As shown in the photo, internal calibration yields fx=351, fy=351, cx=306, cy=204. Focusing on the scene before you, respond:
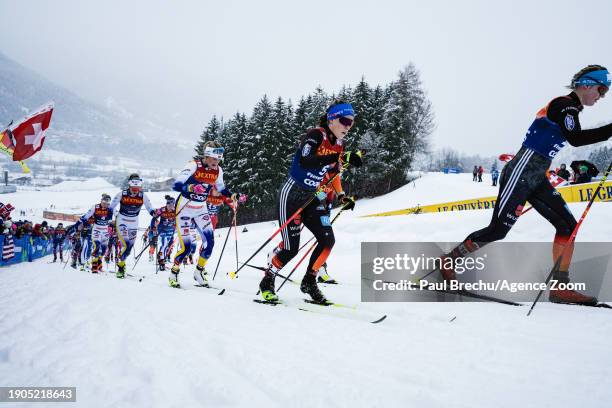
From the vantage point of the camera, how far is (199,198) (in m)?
6.85

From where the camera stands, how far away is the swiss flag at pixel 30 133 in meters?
9.23

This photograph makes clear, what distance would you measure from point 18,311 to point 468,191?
1225 inches

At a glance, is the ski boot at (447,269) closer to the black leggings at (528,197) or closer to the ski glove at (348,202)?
the black leggings at (528,197)

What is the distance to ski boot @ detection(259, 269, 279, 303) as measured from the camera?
4.29m

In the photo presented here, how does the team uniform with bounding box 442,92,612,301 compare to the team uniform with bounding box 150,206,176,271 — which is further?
the team uniform with bounding box 150,206,176,271

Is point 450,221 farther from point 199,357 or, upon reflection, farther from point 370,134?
point 370,134

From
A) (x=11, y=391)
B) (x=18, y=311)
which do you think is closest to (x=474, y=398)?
(x=11, y=391)

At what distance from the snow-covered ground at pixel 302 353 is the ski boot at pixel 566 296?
230mm

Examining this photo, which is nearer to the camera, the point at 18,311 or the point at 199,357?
the point at 199,357

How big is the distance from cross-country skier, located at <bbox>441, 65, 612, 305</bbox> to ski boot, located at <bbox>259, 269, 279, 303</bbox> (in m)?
2.60

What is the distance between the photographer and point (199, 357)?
2.34 m

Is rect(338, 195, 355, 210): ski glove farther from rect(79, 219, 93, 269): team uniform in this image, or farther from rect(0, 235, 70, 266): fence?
rect(0, 235, 70, 266): fence

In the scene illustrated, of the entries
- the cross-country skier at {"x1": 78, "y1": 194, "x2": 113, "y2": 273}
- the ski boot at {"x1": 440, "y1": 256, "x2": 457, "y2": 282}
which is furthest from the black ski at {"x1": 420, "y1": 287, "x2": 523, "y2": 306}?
the cross-country skier at {"x1": 78, "y1": 194, "x2": 113, "y2": 273}

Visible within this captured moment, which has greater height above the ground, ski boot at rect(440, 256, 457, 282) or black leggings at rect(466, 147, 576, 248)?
black leggings at rect(466, 147, 576, 248)
